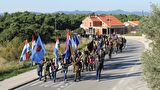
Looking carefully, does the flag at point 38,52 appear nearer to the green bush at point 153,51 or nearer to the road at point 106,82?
the road at point 106,82

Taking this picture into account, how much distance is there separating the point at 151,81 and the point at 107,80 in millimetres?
10483

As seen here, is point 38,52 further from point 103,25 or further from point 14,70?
point 103,25

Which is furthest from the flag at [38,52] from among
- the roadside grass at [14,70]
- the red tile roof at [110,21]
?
the red tile roof at [110,21]

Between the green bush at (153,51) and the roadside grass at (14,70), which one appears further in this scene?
the roadside grass at (14,70)

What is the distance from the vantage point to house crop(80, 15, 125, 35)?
349ft

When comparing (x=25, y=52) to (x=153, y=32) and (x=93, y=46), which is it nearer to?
(x=93, y=46)

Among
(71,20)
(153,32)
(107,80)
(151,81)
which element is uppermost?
(153,32)

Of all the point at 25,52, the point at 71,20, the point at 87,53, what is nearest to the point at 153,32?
the point at 87,53

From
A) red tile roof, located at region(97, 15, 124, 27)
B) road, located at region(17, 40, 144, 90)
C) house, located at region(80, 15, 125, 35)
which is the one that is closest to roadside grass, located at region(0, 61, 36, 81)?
road, located at region(17, 40, 144, 90)

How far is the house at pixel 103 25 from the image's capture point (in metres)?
106

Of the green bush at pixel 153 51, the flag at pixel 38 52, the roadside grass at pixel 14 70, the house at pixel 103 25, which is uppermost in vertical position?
the green bush at pixel 153 51

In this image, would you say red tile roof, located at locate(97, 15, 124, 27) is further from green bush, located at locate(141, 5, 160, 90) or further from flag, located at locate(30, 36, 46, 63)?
green bush, located at locate(141, 5, 160, 90)

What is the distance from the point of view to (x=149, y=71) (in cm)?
1337

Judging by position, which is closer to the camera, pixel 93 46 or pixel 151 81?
pixel 151 81
